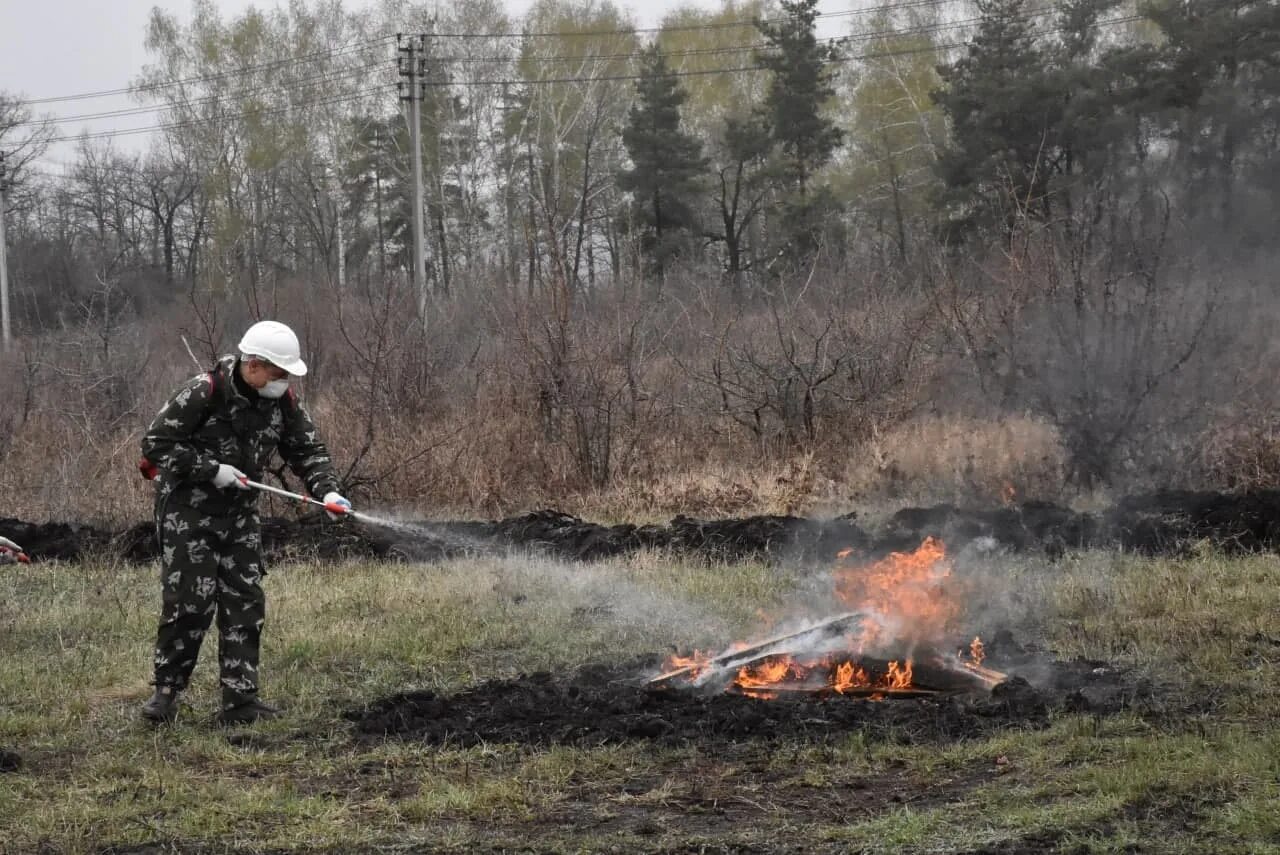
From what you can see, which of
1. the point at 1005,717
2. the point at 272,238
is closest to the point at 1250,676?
the point at 1005,717

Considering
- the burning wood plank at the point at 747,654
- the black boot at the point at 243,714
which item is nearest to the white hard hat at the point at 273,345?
the black boot at the point at 243,714

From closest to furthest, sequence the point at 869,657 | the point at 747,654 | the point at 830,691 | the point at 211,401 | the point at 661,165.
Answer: the point at 211,401
the point at 830,691
the point at 869,657
the point at 747,654
the point at 661,165

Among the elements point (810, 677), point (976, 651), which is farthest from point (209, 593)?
point (976, 651)

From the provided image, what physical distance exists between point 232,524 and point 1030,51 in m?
25.1

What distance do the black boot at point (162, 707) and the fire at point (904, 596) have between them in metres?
3.82

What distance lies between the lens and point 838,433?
1631cm

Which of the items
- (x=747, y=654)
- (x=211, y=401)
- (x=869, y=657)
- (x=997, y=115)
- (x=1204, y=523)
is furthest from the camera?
(x=997, y=115)

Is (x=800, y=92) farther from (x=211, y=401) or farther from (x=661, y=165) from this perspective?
(x=211, y=401)

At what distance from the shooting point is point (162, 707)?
6.94 metres

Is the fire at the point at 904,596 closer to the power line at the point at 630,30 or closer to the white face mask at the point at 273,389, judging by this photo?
the white face mask at the point at 273,389

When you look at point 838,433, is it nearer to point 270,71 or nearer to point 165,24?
point 270,71

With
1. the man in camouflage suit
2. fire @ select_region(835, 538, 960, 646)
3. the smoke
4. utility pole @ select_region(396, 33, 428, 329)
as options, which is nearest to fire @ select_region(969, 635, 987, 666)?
fire @ select_region(835, 538, 960, 646)

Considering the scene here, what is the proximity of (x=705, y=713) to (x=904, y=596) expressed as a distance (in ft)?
5.14

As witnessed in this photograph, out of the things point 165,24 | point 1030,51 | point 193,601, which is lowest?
point 193,601
